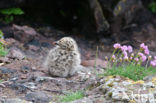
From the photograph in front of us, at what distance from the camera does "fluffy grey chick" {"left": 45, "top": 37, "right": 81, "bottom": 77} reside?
725 centimetres

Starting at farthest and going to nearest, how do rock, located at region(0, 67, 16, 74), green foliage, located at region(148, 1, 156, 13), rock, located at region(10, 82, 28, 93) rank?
green foliage, located at region(148, 1, 156, 13), rock, located at region(0, 67, 16, 74), rock, located at region(10, 82, 28, 93)

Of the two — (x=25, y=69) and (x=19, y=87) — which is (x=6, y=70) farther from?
(x=19, y=87)

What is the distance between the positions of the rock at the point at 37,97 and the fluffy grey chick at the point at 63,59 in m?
1.47

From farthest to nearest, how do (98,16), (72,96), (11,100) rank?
(98,16), (72,96), (11,100)

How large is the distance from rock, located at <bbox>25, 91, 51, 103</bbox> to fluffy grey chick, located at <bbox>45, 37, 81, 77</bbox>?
4.83 feet

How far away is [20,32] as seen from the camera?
10703 mm

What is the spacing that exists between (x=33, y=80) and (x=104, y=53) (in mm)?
5229

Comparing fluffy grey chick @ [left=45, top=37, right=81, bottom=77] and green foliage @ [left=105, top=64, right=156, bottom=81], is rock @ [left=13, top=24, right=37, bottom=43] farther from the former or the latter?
green foliage @ [left=105, top=64, right=156, bottom=81]

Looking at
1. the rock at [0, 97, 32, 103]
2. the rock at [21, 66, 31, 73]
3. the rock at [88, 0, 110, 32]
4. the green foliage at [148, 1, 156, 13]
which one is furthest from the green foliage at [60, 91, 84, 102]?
the green foliage at [148, 1, 156, 13]

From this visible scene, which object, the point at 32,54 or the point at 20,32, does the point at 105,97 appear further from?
the point at 20,32

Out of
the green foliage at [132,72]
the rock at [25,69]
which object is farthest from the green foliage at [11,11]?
the green foliage at [132,72]

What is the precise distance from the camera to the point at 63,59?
727 centimetres

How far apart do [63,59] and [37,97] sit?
1.79 meters

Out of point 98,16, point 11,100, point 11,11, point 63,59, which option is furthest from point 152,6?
point 11,100
